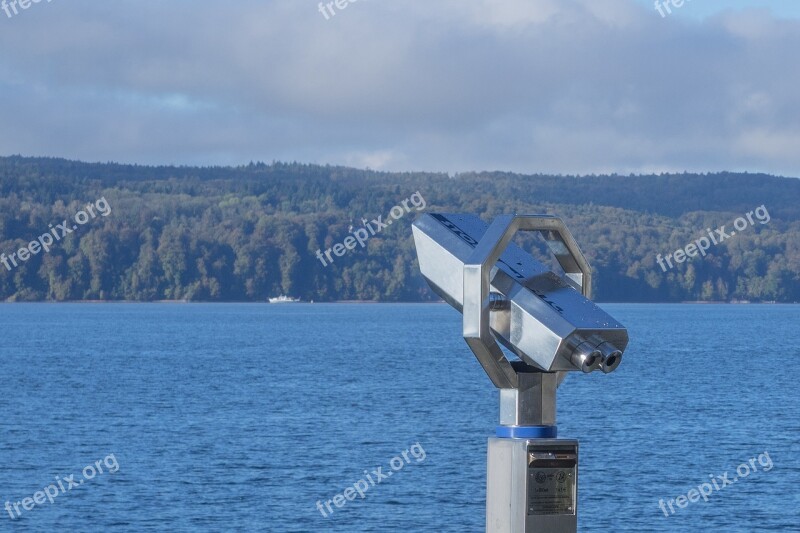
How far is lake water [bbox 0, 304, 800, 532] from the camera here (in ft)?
144

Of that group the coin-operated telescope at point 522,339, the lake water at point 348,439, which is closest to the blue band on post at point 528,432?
the coin-operated telescope at point 522,339

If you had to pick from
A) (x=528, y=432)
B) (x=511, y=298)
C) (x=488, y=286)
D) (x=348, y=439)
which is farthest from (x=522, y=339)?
(x=348, y=439)

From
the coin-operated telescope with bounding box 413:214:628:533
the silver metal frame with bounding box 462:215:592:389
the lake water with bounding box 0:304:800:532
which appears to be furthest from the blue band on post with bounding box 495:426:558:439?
the lake water with bounding box 0:304:800:532

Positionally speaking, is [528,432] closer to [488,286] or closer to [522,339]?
[522,339]

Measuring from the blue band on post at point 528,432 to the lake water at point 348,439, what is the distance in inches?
1423

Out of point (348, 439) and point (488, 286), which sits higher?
point (488, 286)

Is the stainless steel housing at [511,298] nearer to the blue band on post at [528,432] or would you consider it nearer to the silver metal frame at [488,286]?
the silver metal frame at [488,286]

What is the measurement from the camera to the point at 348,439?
63.2 m

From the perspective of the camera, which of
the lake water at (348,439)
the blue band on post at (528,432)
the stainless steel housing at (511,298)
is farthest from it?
the lake water at (348,439)

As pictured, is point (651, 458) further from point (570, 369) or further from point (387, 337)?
point (387, 337)

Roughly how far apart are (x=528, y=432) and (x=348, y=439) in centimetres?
5859

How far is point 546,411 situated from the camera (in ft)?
17.1

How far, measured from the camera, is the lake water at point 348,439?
44.0 m

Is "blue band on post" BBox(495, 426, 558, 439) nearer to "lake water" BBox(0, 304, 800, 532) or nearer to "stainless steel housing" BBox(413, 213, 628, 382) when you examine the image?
"stainless steel housing" BBox(413, 213, 628, 382)
